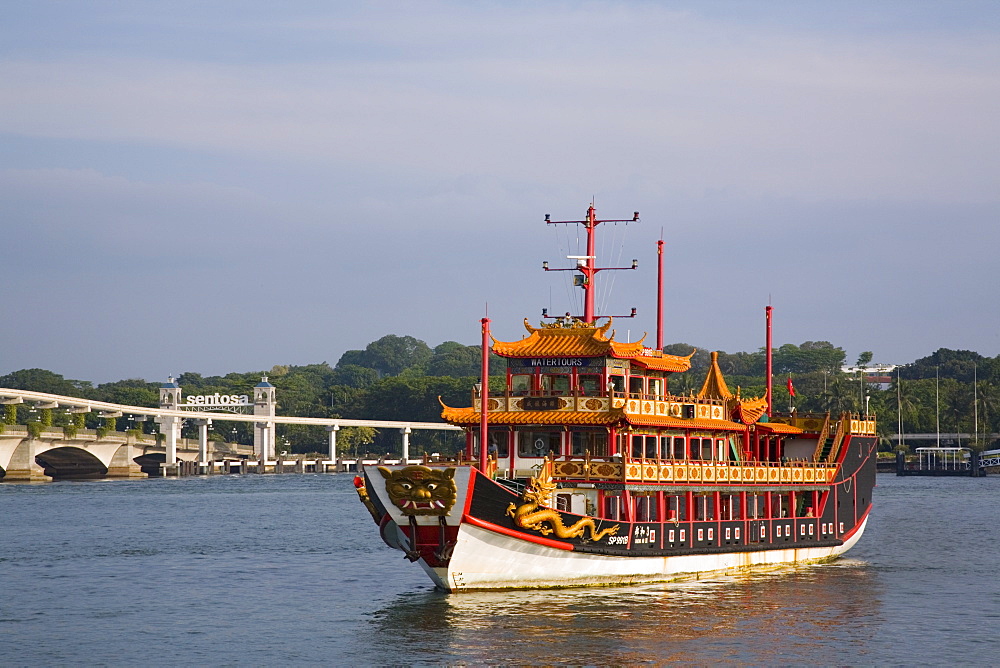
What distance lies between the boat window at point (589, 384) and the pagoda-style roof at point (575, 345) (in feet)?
2.67

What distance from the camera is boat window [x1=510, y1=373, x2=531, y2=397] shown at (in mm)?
42875

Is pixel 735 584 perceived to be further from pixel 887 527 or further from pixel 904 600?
pixel 887 527

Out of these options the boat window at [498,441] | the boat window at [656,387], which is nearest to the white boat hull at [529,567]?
the boat window at [498,441]

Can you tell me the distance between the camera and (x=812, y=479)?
4950 cm

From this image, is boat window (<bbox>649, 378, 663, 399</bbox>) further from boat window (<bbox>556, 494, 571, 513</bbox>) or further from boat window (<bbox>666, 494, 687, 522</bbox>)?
boat window (<bbox>556, 494, 571, 513</bbox>)

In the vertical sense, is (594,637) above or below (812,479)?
below

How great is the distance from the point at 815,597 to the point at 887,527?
3237 cm

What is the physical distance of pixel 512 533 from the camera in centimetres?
3753

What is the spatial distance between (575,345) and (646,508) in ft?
18.1

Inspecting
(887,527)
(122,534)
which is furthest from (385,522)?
(887,527)

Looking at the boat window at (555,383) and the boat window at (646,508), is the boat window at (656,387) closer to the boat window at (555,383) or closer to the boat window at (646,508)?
the boat window at (555,383)

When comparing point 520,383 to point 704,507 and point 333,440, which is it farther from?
point 333,440

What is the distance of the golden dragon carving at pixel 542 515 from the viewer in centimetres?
3744

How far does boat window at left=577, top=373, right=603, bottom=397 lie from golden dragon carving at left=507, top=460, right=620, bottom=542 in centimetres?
377
